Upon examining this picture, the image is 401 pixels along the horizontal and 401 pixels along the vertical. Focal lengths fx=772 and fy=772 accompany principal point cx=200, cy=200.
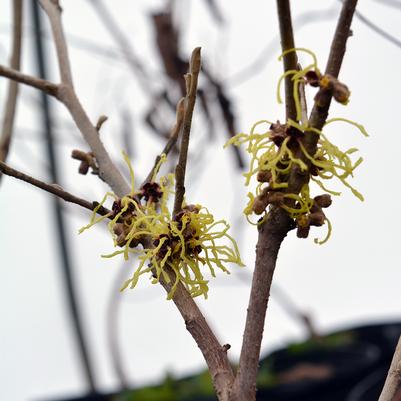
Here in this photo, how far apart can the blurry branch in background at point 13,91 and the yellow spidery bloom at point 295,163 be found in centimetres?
37

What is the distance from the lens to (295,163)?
0.41 metres

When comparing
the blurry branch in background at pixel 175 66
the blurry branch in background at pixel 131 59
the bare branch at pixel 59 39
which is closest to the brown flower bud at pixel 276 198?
the bare branch at pixel 59 39

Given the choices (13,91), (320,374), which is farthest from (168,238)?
(320,374)

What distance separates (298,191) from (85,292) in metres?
2.44

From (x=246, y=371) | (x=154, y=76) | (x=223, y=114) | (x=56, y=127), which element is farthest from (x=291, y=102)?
(x=56, y=127)

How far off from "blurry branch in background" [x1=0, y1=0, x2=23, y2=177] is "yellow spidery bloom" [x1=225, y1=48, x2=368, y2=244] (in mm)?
366

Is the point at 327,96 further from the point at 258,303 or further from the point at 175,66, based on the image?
the point at 175,66

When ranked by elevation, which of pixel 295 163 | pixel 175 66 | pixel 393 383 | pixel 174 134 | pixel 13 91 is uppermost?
pixel 175 66

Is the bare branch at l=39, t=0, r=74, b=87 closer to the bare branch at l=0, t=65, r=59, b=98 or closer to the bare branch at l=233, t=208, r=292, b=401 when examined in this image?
the bare branch at l=0, t=65, r=59, b=98

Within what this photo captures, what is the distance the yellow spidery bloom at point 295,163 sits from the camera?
1.32 ft

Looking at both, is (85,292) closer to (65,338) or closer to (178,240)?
(65,338)

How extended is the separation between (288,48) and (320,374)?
1.39m

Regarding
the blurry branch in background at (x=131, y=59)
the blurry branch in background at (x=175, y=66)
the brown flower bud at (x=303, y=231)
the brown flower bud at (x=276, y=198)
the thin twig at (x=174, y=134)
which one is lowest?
the brown flower bud at (x=303, y=231)

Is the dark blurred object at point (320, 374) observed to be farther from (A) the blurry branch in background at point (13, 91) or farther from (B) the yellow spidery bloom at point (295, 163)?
(B) the yellow spidery bloom at point (295, 163)
